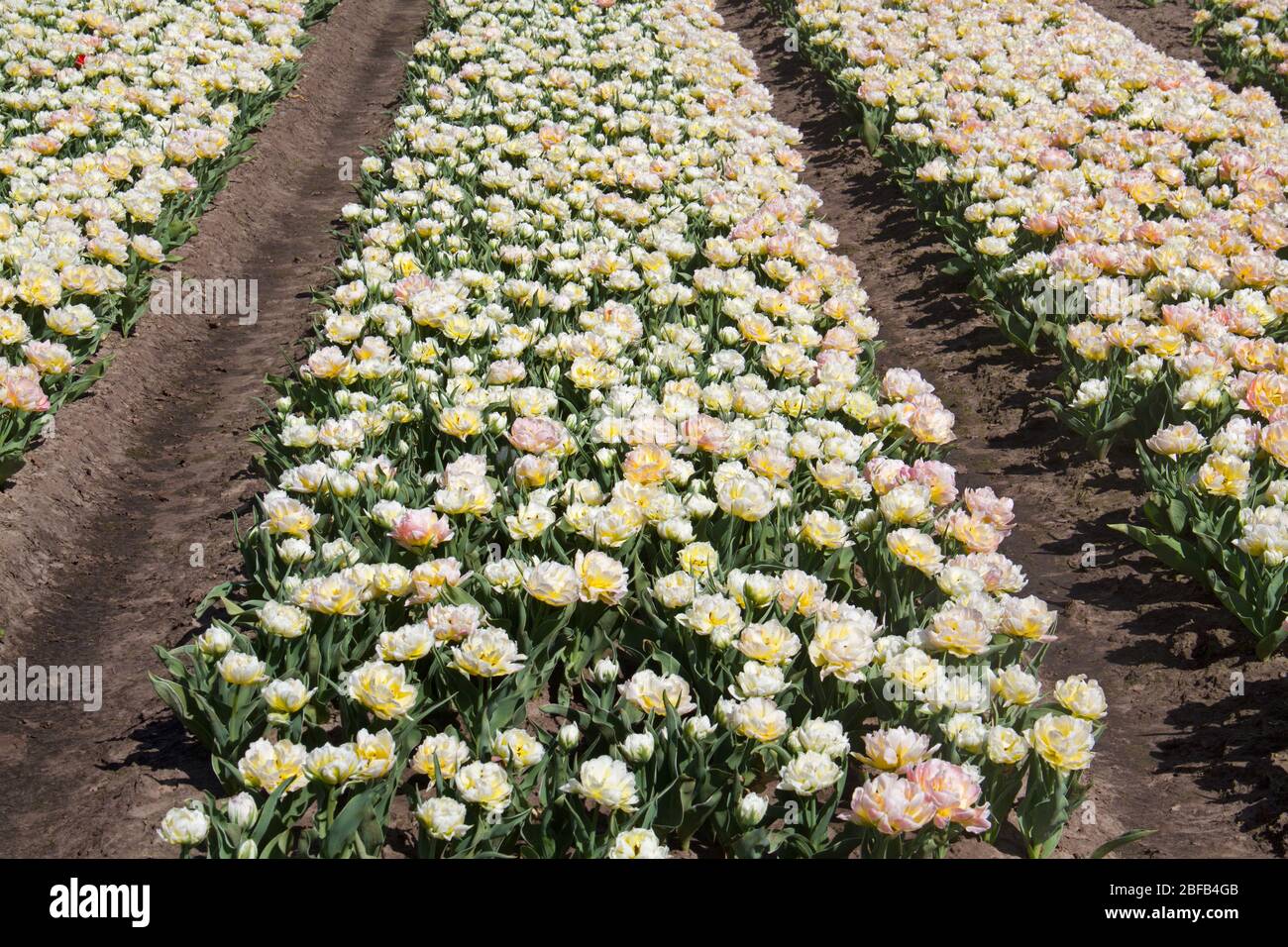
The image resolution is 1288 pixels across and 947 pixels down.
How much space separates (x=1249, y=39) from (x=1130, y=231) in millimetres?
6791

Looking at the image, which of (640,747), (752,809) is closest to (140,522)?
(640,747)

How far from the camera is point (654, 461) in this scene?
191 inches

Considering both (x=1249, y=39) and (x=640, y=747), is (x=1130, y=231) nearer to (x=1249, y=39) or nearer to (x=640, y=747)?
(x=640, y=747)

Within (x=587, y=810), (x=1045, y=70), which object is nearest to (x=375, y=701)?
(x=587, y=810)

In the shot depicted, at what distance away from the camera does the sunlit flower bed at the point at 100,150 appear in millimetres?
6695

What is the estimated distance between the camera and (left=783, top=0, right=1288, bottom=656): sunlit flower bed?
17.8ft

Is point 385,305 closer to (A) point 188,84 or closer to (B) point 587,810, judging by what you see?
(B) point 587,810

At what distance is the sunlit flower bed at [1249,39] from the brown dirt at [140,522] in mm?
9775
